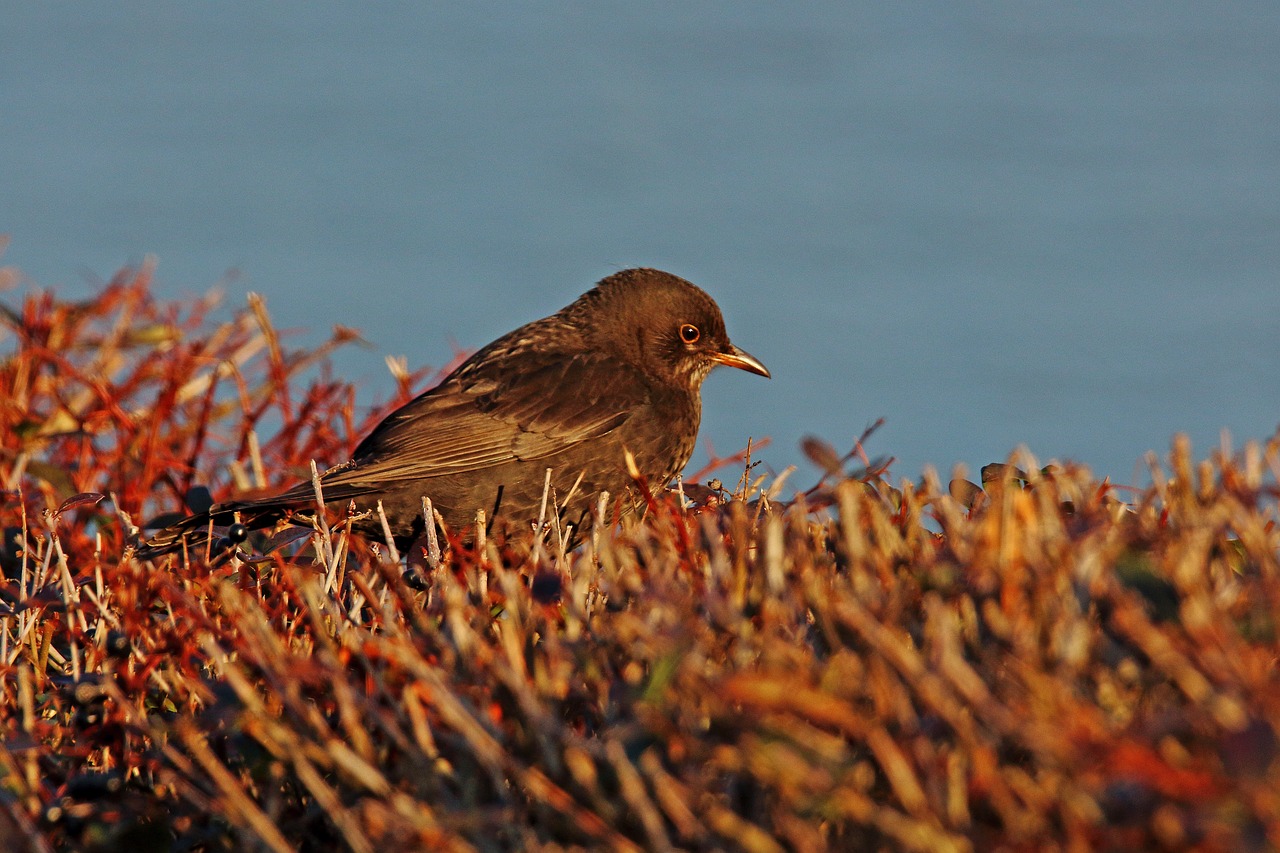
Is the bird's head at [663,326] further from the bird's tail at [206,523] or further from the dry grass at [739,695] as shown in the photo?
the dry grass at [739,695]

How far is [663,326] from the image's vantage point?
684cm

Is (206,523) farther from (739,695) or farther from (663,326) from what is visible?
(739,695)

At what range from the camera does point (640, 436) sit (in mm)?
6227

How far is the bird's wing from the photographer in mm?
5930

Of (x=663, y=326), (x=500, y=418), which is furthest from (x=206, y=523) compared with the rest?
(x=663, y=326)

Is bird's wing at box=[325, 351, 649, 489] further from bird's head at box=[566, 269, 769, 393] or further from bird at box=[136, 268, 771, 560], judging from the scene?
bird's head at box=[566, 269, 769, 393]

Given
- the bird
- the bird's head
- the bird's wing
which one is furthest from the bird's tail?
the bird's head

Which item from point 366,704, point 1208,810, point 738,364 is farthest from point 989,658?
point 738,364

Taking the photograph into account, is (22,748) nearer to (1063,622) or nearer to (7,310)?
(1063,622)

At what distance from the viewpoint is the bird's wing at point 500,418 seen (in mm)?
5930

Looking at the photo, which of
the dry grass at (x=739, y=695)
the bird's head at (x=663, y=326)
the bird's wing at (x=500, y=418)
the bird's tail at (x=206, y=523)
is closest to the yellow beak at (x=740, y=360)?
the bird's head at (x=663, y=326)

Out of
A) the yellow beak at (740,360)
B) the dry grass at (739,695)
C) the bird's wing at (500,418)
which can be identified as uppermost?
the yellow beak at (740,360)

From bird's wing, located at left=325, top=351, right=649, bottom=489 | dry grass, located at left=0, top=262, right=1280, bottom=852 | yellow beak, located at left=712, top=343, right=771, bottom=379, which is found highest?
yellow beak, located at left=712, top=343, right=771, bottom=379

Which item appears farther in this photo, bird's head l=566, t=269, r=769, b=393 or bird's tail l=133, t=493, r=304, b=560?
bird's head l=566, t=269, r=769, b=393
